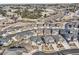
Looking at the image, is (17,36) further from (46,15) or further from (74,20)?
(74,20)

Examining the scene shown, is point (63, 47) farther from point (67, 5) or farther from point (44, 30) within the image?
point (67, 5)

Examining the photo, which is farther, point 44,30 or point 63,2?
point 63,2

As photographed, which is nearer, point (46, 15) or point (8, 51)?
point (8, 51)

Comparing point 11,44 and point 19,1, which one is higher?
point 19,1

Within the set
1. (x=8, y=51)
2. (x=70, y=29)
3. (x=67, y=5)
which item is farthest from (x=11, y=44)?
(x=67, y=5)
